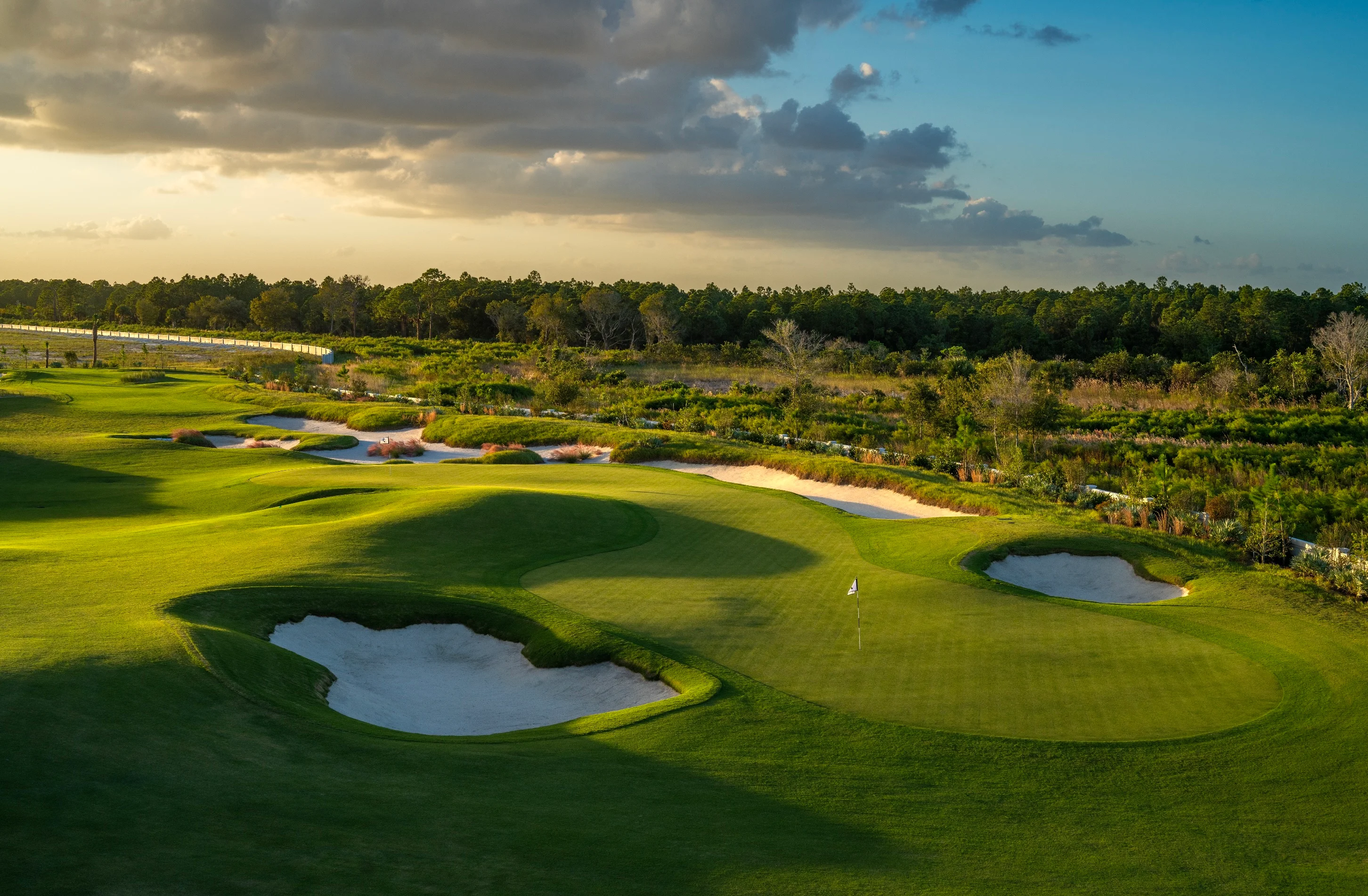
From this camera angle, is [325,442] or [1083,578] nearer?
[1083,578]

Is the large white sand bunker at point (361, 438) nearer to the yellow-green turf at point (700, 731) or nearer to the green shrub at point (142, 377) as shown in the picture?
the green shrub at point (142, 377)

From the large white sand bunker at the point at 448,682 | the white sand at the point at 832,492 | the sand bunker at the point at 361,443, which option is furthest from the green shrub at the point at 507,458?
the large white sand bunker at the point at 448,682

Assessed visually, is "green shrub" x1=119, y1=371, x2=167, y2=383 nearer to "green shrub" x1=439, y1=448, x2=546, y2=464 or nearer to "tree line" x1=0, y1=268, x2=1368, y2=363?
"tree line" x1=0, y1=268, x2=1368, y2=363

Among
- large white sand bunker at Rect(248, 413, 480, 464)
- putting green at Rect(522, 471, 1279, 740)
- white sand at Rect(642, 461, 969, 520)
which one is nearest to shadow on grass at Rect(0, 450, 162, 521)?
large white sand bunker at Rect(248, 413, 480, 464)

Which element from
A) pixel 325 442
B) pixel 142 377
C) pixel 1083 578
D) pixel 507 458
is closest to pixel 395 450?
pixel 325 442

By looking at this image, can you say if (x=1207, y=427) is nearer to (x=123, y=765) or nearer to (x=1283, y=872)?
(x=1283, y=872)

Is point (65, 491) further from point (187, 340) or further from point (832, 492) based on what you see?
point (187, 340)

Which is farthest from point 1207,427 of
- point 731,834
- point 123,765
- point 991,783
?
point 123,765
